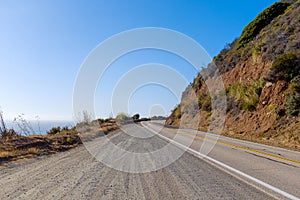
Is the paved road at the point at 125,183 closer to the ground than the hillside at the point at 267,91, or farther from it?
closer to the ground

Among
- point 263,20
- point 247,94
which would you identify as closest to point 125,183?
point 247,94

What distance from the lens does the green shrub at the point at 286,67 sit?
15016 millimetres

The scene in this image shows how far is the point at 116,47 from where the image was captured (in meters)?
13.1

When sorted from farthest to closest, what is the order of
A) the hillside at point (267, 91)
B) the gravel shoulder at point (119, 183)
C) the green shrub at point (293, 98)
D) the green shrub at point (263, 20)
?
the green shrub at point (263, 20), the hillside at point (267, 91), the green shrub at point (293, 98), the gravel shoulder at point (119, 183)

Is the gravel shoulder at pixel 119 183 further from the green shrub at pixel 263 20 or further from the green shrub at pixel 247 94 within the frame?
the green shrub at pixel 263 20

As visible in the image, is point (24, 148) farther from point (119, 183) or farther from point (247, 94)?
point (247, 94)

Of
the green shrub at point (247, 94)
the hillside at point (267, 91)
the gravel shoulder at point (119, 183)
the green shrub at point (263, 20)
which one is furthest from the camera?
the green shrub at point (263, 20)

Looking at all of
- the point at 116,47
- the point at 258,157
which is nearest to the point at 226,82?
the point at 116,47

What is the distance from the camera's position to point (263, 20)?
1152 inches

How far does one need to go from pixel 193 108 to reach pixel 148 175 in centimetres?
2612

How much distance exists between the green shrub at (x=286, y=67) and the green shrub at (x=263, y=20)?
13867mm

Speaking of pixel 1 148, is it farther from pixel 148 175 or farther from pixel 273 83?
pixel 273 83

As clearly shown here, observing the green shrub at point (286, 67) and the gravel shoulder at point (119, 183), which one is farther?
the green shrub at point (286, 67)

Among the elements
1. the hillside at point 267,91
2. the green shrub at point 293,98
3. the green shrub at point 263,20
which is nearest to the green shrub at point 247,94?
the hillside at point 267,91
